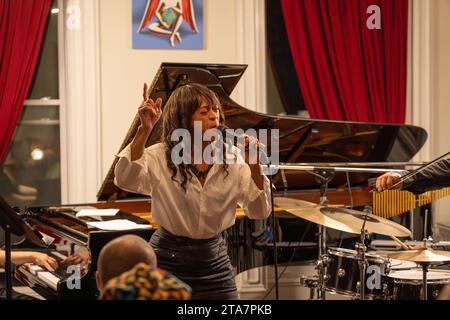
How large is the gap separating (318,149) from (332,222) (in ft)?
7.06

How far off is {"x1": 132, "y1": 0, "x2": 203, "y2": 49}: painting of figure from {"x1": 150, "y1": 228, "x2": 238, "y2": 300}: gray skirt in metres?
3.72

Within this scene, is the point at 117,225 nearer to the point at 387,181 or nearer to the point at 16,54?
the point at 387,181

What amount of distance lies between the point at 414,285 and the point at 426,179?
2.06 ft

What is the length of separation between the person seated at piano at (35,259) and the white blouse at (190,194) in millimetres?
1093

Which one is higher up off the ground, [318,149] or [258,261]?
[318,149]

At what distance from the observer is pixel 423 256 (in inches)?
143

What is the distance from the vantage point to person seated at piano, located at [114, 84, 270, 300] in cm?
292

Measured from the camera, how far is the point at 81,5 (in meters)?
6.27

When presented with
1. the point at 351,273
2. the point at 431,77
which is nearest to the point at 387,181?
the point at 351,273

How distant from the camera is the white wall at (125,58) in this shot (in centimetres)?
635

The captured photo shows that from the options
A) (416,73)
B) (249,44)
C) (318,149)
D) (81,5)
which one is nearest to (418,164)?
(318,149)

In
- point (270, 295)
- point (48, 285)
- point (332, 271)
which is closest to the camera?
point (48, 285)

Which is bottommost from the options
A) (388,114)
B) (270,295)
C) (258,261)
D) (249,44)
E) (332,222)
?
(270,295)

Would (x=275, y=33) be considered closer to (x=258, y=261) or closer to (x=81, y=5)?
(x=81, y=5)
